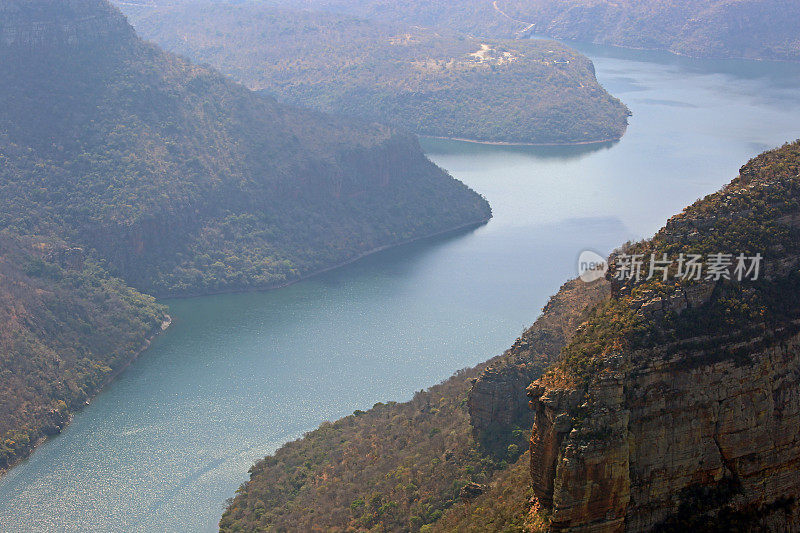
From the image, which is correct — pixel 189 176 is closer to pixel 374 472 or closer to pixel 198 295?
pixel 198 295

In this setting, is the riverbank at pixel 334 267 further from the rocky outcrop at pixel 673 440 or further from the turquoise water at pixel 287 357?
the rocky outcrop at pixel 673 440

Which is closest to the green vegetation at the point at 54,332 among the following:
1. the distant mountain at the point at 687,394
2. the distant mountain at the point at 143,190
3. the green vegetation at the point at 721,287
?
the distant mountain at the point at 143,190

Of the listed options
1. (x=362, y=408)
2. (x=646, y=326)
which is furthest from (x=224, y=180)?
(x=646, y=326)

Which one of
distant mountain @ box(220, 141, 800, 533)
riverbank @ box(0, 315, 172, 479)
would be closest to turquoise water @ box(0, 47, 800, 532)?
riverbank @ box(0, 315, 172, 479)

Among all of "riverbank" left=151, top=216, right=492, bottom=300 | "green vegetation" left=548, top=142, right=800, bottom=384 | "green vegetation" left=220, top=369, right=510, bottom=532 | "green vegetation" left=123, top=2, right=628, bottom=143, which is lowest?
"green vegetation" left=220, top=369, right=510, bottom=532

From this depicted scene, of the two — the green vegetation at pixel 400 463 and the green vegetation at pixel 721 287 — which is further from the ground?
the green vegetation at pixel 721 287

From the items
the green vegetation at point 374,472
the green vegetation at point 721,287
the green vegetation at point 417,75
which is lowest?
the green vegetation at point 374,472

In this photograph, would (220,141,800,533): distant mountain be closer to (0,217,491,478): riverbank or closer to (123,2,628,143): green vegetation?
(0,217,491,478): riverbank
